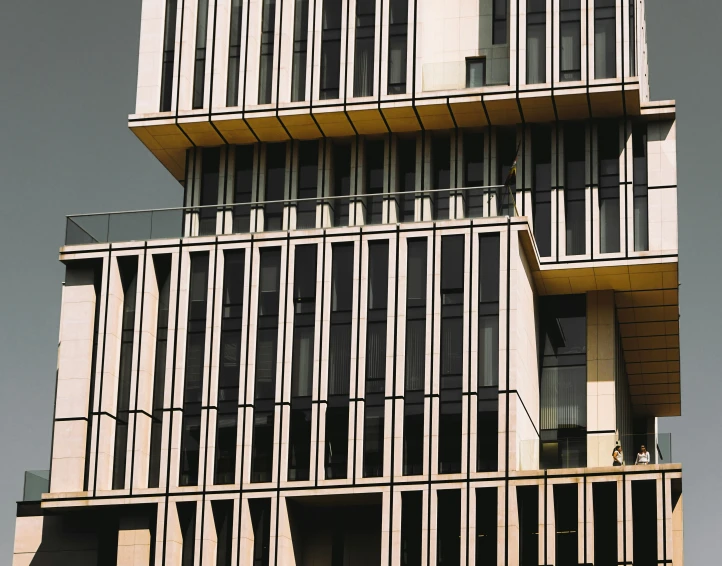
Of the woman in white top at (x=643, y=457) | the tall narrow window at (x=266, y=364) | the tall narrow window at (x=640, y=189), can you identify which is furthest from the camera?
the tall narrow window at (x=640, y=189)

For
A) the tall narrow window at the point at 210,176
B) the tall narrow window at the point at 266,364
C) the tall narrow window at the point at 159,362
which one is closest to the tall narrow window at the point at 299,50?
the tall narrow window at the point at 210,176

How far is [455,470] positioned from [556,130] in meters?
17.8

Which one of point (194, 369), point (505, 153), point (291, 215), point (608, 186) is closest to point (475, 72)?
point (505, 153)

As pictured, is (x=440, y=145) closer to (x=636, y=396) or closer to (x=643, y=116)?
(x=643, y=116)

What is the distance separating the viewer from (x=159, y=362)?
72.8m

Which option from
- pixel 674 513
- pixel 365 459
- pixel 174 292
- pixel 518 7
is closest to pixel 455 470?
pixel 365 459

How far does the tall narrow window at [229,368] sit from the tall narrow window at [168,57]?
9583mm

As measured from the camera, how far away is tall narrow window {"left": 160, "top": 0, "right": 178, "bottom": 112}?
258 feet

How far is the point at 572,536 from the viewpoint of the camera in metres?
66.9

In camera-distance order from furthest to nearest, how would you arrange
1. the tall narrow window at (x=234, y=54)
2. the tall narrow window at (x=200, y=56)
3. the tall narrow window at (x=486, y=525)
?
1. the tall narrow window at (x=200, y=56)
2. the tall narrow window at (x=234, y=54)
3. the tall narrow window at (x=486, y=525)

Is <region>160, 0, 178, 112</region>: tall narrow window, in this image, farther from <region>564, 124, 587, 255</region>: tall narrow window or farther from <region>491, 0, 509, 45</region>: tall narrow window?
<region>564, 124, 587, 255</region>: tall narrow window

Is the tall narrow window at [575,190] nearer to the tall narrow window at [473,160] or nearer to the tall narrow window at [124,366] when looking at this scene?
the tall narrow window at [473,160]

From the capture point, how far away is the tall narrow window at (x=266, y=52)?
77.8m

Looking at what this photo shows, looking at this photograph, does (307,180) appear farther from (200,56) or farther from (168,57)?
(168,57)
